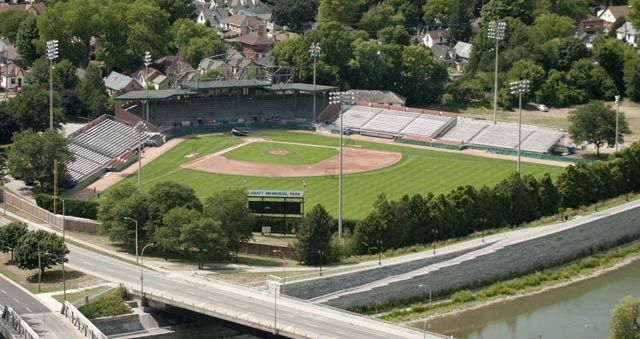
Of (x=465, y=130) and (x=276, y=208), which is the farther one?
(x=465, y=130)

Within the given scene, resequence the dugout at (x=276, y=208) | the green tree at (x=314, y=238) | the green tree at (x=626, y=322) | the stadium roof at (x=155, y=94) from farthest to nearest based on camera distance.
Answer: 1. the stadium roof at (x=155, y=94)
2. the dugout at (x=276, y=208)
3. the green tree at (x=314, y=238)
4. the green tree at (x=626, y=322)

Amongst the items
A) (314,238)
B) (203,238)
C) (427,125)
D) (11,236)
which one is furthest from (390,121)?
(11,236)

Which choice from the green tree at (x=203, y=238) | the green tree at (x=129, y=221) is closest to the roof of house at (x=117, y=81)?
the green tree at (x=129, y=221)

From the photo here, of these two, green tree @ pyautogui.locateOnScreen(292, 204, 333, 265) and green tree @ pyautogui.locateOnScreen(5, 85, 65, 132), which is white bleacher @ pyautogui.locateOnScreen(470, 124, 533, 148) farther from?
green tree @ pyautogui.locateOnScreen(292, 204, 333, 265)

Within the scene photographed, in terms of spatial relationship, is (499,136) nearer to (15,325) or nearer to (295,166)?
(295,166)

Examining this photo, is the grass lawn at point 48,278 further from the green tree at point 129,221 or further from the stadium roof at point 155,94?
the stadium roof at point 155,94

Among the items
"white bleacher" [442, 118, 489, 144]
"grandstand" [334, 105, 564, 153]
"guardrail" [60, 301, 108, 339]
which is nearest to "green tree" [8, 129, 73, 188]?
"guardrail" [60, 301, 108, 339]

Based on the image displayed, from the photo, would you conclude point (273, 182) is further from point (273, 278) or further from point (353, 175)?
point (273, 278)
